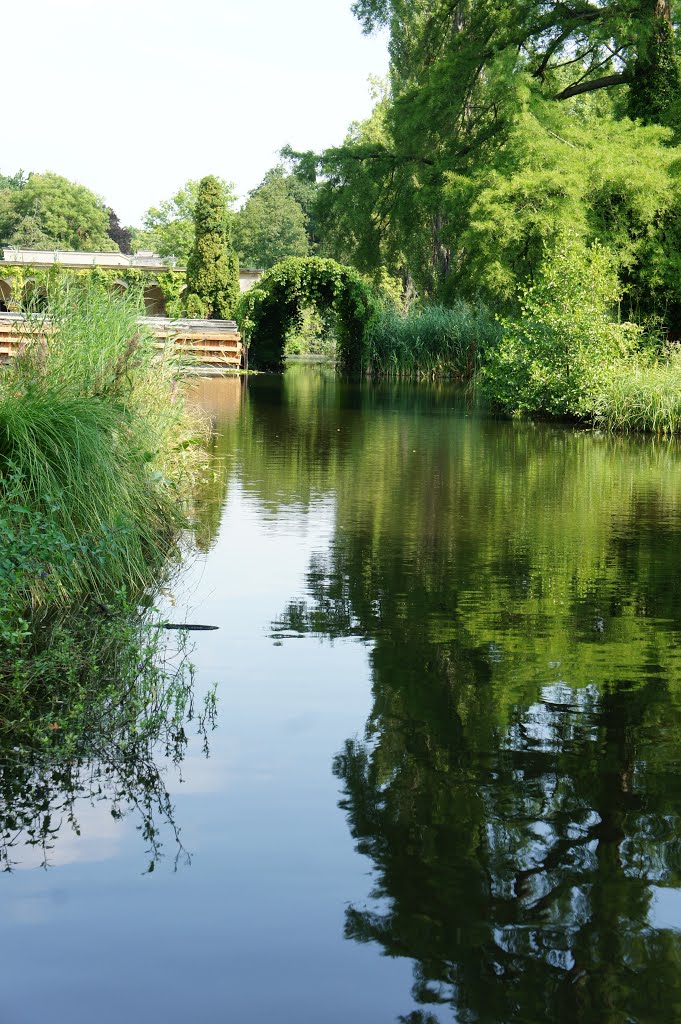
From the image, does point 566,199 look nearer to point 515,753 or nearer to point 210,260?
point 210,260

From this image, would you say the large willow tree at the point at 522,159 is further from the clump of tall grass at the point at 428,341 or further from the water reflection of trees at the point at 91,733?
the water reflection of trees at the point at 91,733

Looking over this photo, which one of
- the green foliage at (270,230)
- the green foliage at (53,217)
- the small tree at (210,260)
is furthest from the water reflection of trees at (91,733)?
the green foliage at (53,217)

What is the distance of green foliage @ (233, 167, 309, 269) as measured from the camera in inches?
3305

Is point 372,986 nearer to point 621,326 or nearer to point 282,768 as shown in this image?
point 282,768

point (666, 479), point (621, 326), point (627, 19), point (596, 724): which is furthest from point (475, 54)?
point (596, 724)

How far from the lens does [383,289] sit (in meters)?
60.8

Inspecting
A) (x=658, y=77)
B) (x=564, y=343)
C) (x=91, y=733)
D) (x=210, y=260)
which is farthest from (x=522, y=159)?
(x=91, y=733)

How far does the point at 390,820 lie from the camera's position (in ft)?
13.3

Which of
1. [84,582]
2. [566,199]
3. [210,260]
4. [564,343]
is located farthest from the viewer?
[210,260]

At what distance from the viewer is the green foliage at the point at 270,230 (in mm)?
83938

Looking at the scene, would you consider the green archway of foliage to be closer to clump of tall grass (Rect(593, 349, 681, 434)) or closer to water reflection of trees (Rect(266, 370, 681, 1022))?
clump of tall grass (Rect(593, 349, 681, 434))

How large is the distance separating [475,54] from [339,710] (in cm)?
3032

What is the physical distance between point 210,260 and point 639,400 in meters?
25.5

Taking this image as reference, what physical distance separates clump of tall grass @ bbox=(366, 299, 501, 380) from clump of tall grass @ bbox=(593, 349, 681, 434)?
11753mm
